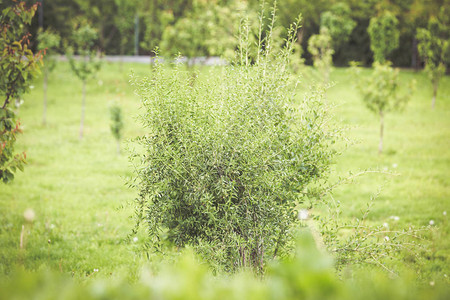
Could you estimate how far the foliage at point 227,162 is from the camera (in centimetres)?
393

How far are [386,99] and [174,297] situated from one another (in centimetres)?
1560

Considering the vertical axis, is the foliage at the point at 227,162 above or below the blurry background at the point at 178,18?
below

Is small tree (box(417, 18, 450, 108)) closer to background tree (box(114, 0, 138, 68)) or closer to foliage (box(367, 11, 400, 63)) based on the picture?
foliage (box(367, 11, 400, 63))

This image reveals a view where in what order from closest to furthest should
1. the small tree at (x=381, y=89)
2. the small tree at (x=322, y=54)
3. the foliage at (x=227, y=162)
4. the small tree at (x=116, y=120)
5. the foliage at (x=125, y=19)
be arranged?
the foliage at (x=227, y=162)
the small tree at (x=116, y=120)
the small tree at (x=381, y=89)
the small tree at (x=322, y=54)
the foliage at (x=125, y=19)

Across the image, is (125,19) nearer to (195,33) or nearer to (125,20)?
(125,20)

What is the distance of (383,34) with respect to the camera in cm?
3412

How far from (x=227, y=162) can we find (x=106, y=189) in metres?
7.96

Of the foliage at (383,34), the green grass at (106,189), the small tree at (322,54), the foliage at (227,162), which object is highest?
the foliage at (383,34)

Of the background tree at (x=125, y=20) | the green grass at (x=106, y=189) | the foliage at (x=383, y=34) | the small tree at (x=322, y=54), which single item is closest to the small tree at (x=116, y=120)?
the green grass at (x=106, y=189)

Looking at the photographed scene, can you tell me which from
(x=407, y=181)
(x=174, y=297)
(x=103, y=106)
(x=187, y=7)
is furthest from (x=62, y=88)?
(x=174, y=297)

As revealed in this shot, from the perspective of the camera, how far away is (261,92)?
4.27 metres

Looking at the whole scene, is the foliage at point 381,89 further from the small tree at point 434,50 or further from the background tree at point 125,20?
the background tree at point 125,20

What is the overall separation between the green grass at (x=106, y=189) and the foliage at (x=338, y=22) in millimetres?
14025

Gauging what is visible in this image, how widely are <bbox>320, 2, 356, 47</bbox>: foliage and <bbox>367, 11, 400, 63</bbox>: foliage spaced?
2.24 m
